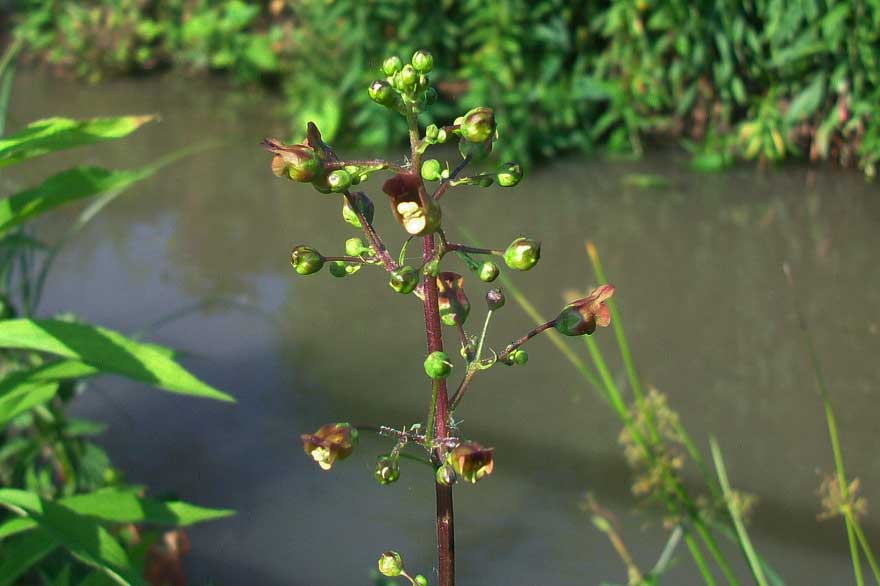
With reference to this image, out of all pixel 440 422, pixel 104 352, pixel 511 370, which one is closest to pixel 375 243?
pixel 440 422

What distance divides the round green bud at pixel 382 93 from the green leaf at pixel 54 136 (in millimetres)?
544

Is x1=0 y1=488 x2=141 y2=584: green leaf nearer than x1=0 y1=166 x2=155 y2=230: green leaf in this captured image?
Yes

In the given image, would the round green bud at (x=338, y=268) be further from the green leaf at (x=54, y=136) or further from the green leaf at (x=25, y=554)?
the green leaf at (x=25, y=554)

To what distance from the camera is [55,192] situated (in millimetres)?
1206

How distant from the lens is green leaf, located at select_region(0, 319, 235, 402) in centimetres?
107

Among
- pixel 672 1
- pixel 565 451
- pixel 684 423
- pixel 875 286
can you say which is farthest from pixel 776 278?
pixel 672 1

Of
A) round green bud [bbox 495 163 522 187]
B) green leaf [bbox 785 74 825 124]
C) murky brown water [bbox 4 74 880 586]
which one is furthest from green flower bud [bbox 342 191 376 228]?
green leaf [bbox 785 74 825 124]

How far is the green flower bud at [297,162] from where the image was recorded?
26.5 inches

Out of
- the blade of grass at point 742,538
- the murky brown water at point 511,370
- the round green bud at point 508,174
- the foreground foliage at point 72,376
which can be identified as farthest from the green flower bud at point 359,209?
the murky brown water at point 511,370

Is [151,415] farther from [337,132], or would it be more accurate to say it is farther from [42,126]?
[337,132]

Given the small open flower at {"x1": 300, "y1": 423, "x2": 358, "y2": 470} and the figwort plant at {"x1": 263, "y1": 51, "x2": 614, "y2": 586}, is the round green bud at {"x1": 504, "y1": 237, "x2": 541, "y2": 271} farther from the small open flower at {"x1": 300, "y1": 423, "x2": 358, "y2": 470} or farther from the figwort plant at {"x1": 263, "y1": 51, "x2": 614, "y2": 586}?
the small open flower at {"x1": 300, "y1": 423, "x2": 358, "y2": 470}

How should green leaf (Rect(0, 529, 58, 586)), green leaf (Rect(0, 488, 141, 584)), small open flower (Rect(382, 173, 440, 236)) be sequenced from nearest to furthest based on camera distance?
small open flower (Rect(382, 173, 440, 236))
green leaf (Rect(0, 488, 141, 584))
green leaf (Rect(0, 529, 58, 586))

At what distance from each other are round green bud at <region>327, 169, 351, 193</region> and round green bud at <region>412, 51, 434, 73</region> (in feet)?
0.30

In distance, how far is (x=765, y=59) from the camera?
11.6 feet
